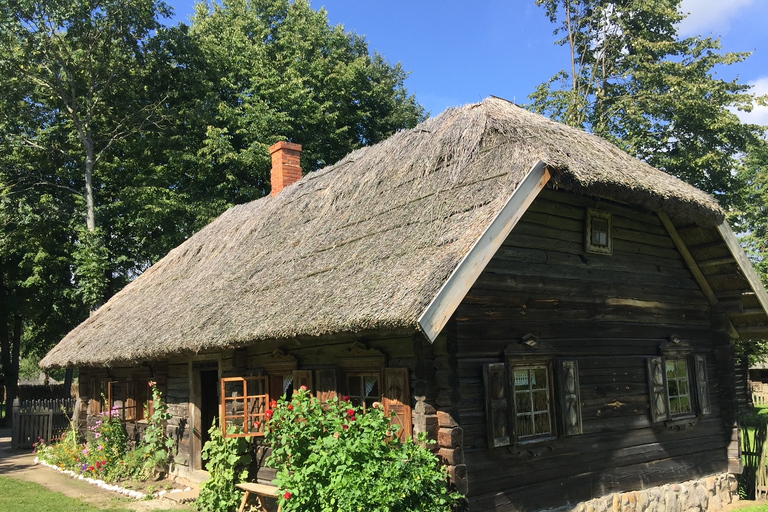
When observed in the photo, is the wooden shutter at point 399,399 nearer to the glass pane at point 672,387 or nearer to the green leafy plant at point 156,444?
the glass pane at point 672,387

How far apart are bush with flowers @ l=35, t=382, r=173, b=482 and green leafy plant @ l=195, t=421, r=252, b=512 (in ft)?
7.99

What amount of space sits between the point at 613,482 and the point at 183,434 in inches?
266

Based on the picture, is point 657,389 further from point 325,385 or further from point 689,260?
point 325,385

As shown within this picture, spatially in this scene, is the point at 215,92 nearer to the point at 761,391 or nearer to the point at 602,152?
the point at 602,152

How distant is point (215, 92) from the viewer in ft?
76.2

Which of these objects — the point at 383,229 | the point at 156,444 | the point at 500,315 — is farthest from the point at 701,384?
the point at 156,444

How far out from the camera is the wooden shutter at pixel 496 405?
6.61m

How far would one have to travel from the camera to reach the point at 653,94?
2034 cm

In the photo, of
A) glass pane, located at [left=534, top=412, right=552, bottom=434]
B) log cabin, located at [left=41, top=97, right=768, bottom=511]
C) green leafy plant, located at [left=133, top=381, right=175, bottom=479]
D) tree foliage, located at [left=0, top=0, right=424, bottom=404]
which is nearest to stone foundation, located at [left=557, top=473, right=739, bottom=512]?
log cabin, located at [left=41, top=97, right=768, bottom=511]

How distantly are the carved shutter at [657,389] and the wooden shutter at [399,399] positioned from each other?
380cm

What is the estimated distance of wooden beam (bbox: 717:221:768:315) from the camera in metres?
8.59

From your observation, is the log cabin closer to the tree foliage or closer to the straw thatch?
the straw thatch

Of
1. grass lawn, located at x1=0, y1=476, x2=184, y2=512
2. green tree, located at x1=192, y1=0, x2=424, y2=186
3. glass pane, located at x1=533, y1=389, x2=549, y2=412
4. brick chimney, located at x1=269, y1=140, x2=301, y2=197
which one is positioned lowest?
grass lawn, located at x1=0, y1=476, x2=184, y2=512

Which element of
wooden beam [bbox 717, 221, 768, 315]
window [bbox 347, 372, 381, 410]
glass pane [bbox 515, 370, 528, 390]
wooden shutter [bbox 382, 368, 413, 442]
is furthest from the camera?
wooden beam [bbox 717, 221, 768, 315]
